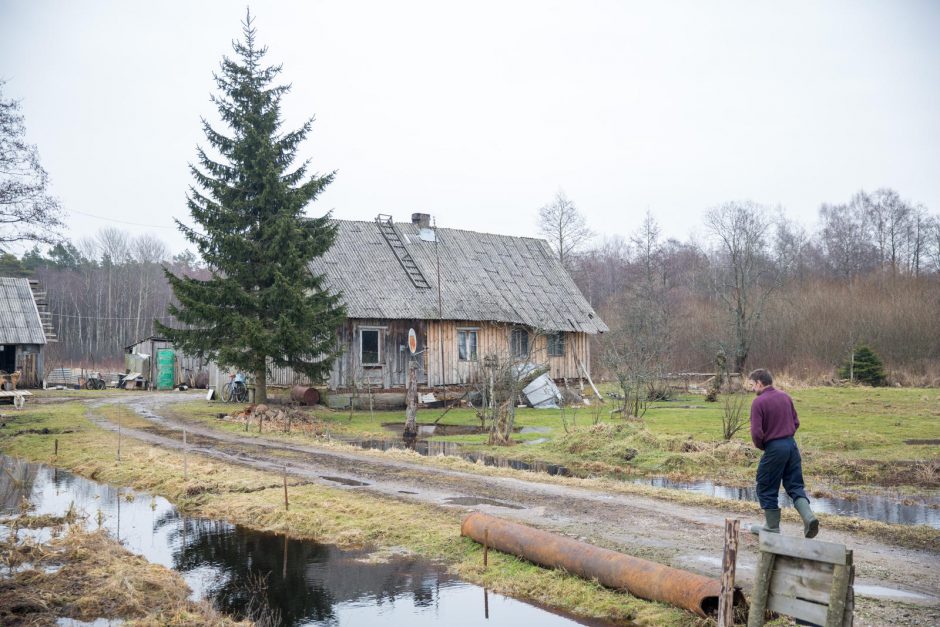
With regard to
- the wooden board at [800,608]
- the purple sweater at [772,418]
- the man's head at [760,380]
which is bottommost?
the wooden board at [800,608]

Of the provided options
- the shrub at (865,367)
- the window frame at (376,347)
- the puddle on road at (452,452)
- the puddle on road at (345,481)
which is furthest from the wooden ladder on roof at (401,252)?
the shrub at (865,367)

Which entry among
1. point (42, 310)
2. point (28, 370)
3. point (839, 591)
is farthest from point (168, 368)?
point (839, 591)

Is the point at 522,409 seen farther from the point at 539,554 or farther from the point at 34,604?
the point at 34,604

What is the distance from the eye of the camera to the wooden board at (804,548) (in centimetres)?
475

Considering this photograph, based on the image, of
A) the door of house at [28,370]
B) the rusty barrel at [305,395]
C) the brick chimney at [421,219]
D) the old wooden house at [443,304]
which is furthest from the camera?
the door of house at [28,370]

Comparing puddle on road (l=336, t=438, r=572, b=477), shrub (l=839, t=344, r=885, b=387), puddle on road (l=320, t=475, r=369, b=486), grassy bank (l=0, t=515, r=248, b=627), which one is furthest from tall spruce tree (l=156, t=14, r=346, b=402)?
shrub (l=839, t=344, r=885, b=387)

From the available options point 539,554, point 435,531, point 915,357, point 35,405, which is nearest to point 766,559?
point 539,554

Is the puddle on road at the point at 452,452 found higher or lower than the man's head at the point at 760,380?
lower

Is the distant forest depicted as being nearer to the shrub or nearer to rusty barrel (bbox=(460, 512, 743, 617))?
the shrub

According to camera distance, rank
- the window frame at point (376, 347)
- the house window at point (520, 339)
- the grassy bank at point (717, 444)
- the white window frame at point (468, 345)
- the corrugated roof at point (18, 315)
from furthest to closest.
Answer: the corrugated roof at point (18, 315), the house window at point (520, 339), the white window frame at point (468, 345), the window frame at point (376, 347), the grassy bank at point (717, 444)

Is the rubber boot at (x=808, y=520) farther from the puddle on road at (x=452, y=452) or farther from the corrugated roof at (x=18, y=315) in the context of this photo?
the corrugated roof at (x=18, y=315)

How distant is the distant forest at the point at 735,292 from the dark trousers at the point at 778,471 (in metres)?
20.4

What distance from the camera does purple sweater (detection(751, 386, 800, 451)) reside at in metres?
8.59

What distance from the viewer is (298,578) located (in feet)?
28.4
